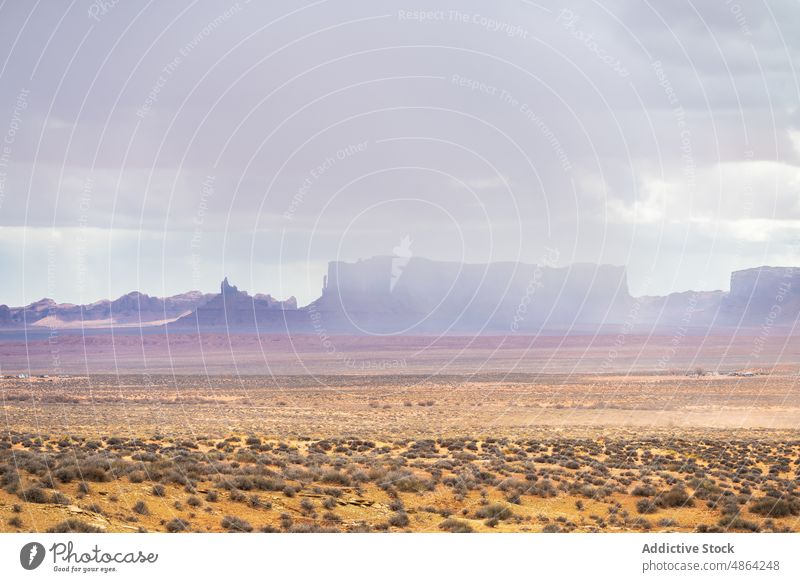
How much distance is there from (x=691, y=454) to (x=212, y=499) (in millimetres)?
31274

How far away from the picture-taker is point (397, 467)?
4066 centimetres

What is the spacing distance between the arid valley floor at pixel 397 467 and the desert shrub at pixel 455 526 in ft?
0.26

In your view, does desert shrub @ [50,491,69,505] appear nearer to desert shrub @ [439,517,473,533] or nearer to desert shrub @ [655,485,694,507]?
desert shrub @ [439,517,473,533]

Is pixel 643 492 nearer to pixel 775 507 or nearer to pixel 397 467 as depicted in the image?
pixel 775 507

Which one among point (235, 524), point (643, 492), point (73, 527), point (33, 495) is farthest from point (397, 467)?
point (73, 527)

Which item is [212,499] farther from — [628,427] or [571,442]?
[628,427]

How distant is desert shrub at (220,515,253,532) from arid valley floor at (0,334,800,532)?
73 mm

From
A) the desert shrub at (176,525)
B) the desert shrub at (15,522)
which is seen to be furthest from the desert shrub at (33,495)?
the desert shrub at (176,525)

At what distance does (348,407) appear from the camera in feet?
314

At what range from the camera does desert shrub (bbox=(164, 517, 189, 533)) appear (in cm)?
2781

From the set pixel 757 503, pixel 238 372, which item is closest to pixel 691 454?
pixel 757 503
